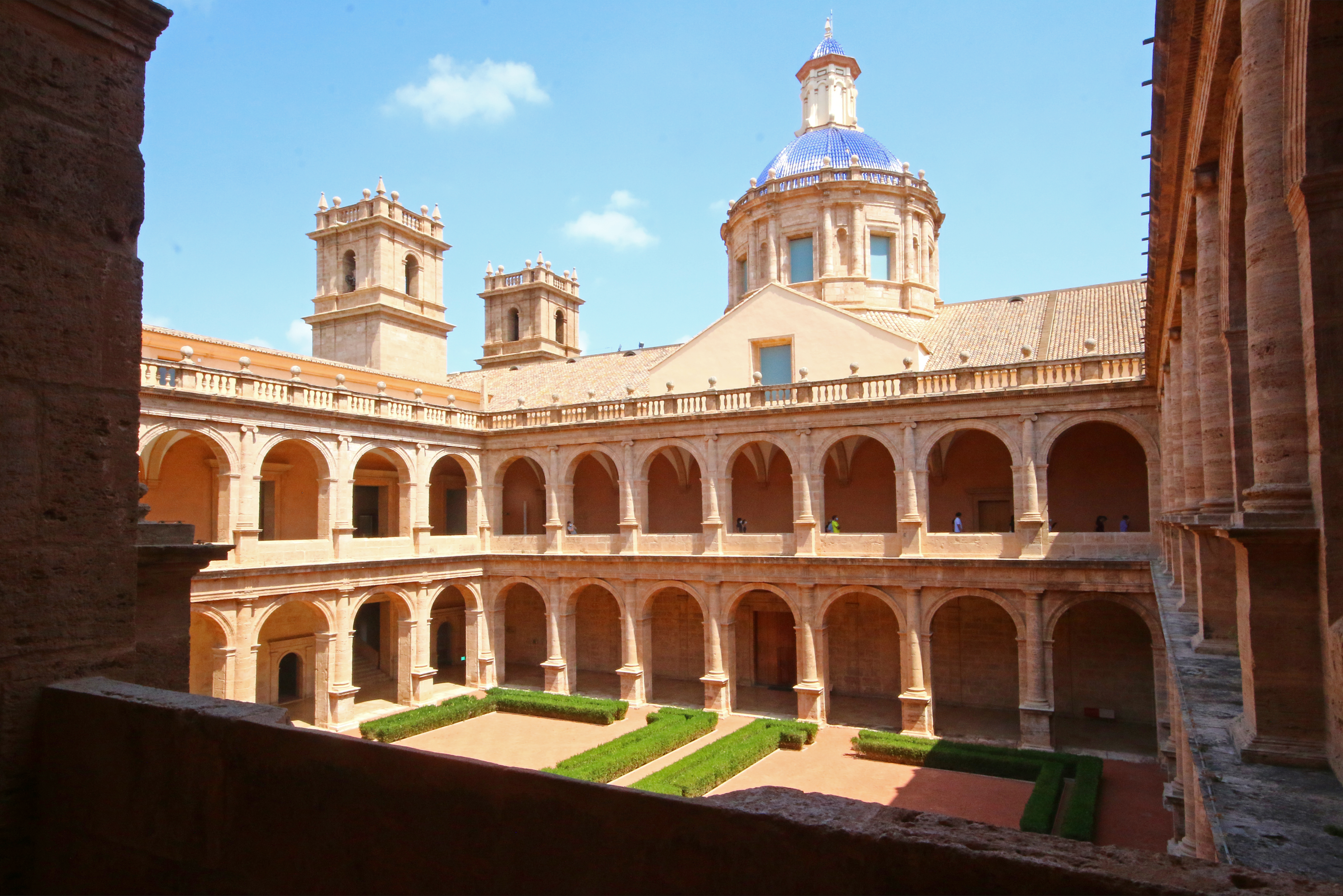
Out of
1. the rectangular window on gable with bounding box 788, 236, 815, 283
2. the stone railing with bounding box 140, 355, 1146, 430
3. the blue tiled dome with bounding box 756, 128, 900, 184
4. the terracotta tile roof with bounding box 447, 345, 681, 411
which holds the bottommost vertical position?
the stone railing with bounding box 140, 355, 1146, 430

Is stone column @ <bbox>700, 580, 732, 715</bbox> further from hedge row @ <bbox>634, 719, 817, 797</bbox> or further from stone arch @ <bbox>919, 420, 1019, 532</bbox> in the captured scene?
stone arch @ <bbox>919, 420, 1019, 532</bbox>

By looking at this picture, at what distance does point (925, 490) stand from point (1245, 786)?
18.3m

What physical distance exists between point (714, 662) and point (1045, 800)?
10.8m

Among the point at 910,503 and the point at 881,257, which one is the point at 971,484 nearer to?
the point at 910,503

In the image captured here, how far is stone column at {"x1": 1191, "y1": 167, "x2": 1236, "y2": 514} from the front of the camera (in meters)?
8.55

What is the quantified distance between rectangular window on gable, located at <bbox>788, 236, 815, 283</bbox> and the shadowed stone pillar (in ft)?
85.2

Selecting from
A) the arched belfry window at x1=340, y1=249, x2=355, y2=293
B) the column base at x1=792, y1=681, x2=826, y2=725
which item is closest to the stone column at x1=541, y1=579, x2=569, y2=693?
the column base at x1=792, y1=681, x2=826, y2=725

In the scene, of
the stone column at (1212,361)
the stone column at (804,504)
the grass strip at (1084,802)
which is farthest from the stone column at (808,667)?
the stone column at (1212,361)

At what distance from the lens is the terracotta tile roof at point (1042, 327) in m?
23.9

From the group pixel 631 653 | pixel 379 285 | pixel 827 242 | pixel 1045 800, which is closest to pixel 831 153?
pixel 827 242

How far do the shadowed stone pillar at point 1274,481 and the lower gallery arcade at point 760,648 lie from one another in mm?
14873

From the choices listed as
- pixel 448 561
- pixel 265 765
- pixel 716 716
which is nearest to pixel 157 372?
pixel 448 561

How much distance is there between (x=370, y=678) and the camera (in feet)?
95.6

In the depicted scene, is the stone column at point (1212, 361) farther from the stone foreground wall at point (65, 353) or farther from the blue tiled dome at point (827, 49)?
the blue tiled dome at point (827, 49)
